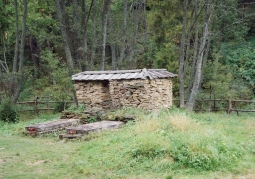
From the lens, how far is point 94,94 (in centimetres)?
1162

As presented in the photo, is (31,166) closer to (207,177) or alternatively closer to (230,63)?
(207,177)

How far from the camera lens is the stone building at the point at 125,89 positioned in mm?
10461

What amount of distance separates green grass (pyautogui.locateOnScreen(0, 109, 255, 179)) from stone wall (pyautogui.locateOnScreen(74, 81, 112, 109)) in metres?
4.06

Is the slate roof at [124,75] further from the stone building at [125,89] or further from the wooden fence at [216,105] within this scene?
the wooden fence at [216,105]

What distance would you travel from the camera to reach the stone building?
10461 millimetres

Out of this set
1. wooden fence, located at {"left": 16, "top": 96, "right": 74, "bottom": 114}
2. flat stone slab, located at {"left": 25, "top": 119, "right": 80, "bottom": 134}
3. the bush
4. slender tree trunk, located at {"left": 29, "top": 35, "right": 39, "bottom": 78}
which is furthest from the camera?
slender tree trunk, located at {"left": 29, "top": 35, "right": 39, "bottom": 78}

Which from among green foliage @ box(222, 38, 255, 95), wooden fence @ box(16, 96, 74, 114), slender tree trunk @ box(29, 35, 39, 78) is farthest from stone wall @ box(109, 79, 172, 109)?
slender tree trunk @ box(29, 35, 39, 78)

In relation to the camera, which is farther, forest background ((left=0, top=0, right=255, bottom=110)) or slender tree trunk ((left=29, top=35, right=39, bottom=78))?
slender tree trunk ((left=29, top=35, right=39, bottom=78))

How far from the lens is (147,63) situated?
1989cm

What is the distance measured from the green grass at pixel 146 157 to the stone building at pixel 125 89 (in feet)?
9.95

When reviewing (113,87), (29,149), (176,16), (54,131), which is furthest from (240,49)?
(29,149)

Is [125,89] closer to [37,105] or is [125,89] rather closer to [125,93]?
[125,93]

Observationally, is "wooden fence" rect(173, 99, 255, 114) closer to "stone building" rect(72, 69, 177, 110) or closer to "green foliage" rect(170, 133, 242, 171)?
"stone building" rect(72, 69, 177, 110)

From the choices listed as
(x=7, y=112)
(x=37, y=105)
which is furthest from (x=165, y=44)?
(x=7, y=112)
